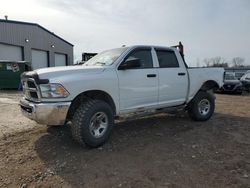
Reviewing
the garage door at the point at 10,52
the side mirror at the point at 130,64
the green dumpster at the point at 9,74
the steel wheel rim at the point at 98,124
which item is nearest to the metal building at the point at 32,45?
the garage door at the point at 10,52

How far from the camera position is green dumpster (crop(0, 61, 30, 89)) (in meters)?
18.0

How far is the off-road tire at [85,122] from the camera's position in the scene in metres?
4.83

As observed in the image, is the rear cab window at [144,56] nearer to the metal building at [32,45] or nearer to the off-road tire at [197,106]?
the off-road tire at [197,106]

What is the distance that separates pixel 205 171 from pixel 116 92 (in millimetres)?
2250

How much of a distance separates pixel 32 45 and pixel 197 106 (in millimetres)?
23783

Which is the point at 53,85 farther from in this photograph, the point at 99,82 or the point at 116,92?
the point at 116,92

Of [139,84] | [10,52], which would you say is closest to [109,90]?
[139,84]

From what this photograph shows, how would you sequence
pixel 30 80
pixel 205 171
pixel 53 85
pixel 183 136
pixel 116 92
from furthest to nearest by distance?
pixel 183 136 → pixel 116 92 → pixel 30 80 → pixel 53 85 → pixel 205 171

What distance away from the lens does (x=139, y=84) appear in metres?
5.83

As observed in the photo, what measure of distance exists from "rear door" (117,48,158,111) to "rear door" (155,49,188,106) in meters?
0.25

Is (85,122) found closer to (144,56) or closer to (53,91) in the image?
(53,91)

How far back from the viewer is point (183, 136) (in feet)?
19.7

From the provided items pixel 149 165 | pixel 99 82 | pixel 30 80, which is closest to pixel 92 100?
pixel 99 82

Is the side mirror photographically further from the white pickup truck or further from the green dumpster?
the green dumpster
